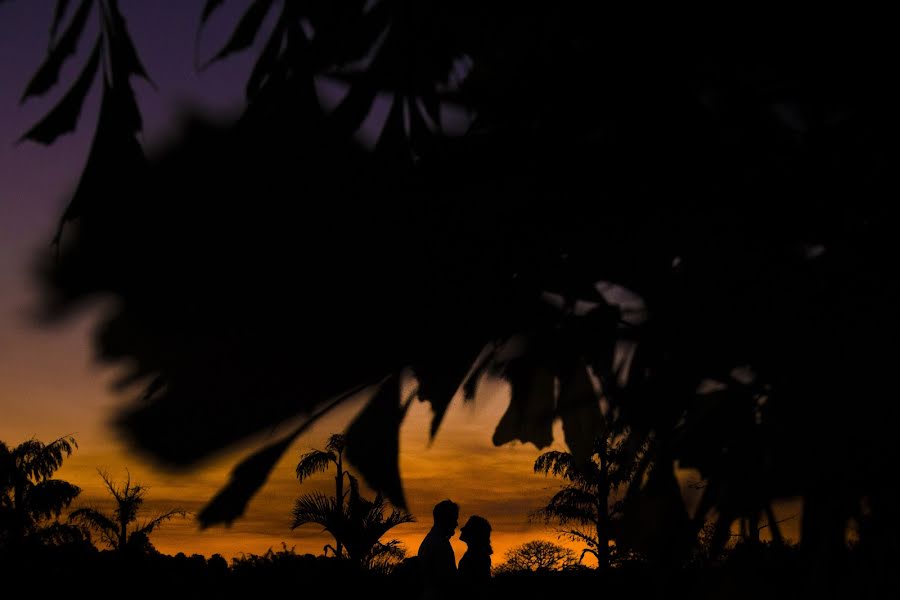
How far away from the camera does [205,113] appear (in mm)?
3492

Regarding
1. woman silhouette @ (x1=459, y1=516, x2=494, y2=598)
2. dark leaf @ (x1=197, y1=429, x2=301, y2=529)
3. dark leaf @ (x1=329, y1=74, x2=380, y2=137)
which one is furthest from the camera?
woman silhouette @ (x1=459, y1=516, x2=494, y2=598)

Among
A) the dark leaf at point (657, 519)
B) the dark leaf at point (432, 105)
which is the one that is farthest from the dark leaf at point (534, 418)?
the dark leaf at point (432, 105)

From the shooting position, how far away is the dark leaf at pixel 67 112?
12.0 feet

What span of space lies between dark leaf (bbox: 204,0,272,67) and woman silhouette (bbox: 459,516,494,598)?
10.3ft

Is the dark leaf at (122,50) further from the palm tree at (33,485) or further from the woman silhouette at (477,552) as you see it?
the palm tree at (33,485)

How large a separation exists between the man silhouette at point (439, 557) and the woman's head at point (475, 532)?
1.44ft

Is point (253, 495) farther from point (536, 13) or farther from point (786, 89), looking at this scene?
point (786, 89)

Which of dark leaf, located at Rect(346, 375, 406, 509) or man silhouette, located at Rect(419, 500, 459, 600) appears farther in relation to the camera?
man silhouette, located at Rect(419, 500, 459, 600)

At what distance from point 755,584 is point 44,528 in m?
22.8

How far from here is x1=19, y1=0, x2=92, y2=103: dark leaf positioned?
3.76 m

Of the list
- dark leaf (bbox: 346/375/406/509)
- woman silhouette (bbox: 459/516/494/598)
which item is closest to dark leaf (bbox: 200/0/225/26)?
dark leaf (bbox: 346/375/406/509)

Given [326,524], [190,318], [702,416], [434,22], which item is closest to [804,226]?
[702,416]

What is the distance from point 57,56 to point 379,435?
2.01 m

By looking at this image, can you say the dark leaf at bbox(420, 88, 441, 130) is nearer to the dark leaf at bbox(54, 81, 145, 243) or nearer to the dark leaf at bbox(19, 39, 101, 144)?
the dark leaf at bbox(54, 81, 145, 243)
